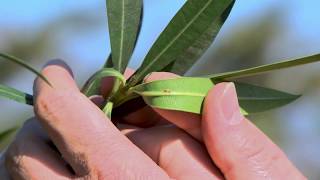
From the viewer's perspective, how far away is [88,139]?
3.07 feet

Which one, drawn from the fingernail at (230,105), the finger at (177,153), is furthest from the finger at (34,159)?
the fingernail at (230,105)

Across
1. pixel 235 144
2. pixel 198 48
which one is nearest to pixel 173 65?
pixel 198 48

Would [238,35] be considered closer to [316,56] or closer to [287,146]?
[287,146]

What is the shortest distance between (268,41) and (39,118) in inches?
226

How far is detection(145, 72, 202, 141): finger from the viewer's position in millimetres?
950

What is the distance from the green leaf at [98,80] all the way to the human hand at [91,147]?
4 centimetres

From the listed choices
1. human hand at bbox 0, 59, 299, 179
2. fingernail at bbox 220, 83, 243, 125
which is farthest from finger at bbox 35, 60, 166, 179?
fingernail at bbox 220, 83, 243, 125

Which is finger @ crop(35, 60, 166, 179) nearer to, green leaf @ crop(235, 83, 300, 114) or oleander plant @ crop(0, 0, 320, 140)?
oleander plant @ crop(0, 0, 320, 140)

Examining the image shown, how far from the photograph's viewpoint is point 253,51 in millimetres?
6230

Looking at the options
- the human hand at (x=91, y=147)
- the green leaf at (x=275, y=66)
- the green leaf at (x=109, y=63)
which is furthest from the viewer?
the green leaf at (x=109, y=63)

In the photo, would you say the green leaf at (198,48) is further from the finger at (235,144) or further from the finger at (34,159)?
the finger at (34,159)

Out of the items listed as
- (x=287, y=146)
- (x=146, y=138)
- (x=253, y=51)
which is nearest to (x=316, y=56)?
(x=146, y=138)

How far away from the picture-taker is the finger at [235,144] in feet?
3.09

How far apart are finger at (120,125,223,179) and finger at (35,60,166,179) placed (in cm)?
4
